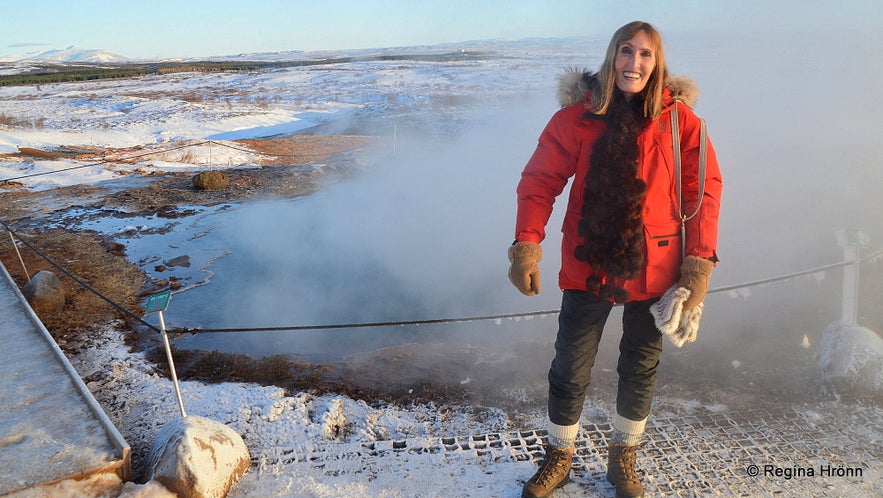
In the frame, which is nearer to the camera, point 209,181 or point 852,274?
point 852,274

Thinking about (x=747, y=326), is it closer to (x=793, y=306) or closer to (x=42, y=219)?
(x=793, y=306)

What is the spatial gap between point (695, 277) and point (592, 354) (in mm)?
445

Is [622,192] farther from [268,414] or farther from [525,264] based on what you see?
[268,414]

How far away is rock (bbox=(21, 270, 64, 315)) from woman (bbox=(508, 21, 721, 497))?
3939 mm

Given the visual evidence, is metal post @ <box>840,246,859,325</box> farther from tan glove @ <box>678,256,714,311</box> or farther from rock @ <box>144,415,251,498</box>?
rock @ <box>144,415,251,498</box>

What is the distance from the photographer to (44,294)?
13.0ft

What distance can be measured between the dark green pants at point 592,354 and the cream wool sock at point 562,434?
2 centimetres

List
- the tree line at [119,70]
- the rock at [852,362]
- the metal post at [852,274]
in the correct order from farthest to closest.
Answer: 1. the tree line at [119,70]
2. the metal post at [852,274]
3. the rock at [852,362]

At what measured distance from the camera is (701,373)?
9.70 feet

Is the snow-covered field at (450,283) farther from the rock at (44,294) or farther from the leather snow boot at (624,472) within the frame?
the rock at (44,294)

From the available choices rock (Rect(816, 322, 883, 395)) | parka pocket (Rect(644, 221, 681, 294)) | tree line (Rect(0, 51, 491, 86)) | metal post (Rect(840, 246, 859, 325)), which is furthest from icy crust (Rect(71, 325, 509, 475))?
tree line (Rect(0, 51, 491, 86))

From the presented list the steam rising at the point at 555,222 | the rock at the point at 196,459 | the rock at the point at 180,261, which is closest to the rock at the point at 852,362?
the steam rising at the point at 555,222

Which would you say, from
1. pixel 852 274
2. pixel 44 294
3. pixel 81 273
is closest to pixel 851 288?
pixel 852 274

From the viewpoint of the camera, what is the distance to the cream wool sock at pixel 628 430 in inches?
76.4
